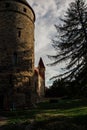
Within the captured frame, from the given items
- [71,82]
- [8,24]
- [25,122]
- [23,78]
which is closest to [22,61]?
[23,78]

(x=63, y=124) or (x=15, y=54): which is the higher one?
(x=15, y=54)

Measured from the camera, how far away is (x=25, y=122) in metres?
17.0

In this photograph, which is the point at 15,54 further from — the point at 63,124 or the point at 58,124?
the point at 63,124

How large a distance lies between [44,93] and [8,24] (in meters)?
37.4

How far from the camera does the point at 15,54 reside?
28.0 m

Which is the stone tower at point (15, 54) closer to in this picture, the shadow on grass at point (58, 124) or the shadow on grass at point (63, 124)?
the shadow on grass at point (58, 124)

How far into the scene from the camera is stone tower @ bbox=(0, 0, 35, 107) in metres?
27.2

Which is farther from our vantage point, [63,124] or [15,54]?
[15,54]

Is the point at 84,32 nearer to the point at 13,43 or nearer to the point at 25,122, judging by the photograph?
the point at 25,122

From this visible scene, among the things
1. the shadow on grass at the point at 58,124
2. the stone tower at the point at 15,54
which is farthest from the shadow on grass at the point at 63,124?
the stone tower at the point at 15,54

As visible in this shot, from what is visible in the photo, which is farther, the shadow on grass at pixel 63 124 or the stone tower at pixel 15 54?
the stone tower at pixel 15 54

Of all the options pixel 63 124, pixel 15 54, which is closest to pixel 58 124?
pixel 63 124

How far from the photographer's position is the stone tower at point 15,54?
2720cm

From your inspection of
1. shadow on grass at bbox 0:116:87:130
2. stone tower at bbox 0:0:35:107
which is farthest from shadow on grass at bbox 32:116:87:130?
stone tower at bbox 0:0:35:107
